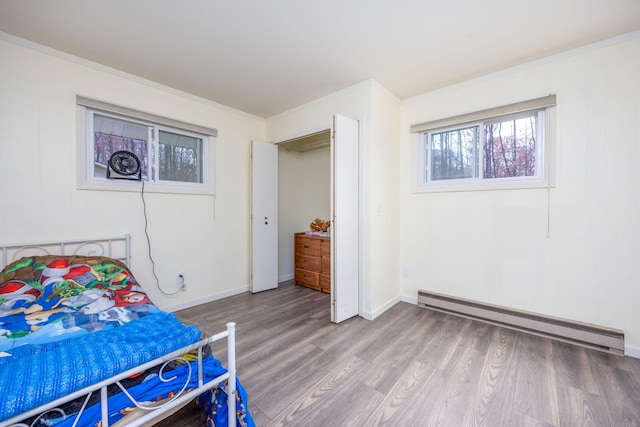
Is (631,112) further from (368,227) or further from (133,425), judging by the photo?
(133,425)

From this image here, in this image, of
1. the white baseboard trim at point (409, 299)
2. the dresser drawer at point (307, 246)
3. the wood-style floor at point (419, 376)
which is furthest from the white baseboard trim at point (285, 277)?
the white baseboard trim at point (409, 299)

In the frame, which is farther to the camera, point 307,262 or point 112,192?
point 307,262

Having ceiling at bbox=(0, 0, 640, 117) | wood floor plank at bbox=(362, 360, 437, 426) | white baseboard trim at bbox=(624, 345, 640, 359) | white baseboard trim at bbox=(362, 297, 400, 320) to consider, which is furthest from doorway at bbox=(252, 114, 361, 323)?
white baseboard trim at bbox=(624, 345, 640, 359)

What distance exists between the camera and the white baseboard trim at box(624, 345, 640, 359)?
79.0 inches

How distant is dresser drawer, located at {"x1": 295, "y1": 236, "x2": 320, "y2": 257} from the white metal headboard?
205 centimetres

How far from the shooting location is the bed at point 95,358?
2.92 ft

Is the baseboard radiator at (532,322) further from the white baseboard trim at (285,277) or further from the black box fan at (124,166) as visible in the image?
the black box fan at (124,166)

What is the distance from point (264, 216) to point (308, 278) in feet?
3.49

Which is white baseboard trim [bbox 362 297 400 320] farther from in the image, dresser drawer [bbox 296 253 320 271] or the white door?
the white door

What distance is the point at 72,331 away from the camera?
1.32 metres

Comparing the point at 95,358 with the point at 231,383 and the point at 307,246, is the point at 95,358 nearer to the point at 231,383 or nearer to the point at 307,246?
the point at 231,383

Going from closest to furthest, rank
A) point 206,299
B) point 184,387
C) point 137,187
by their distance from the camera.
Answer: point 184,387 → point 137,187 → point 206,299

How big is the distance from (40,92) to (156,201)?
120 centimetres

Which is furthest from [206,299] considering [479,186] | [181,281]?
[479,186]
